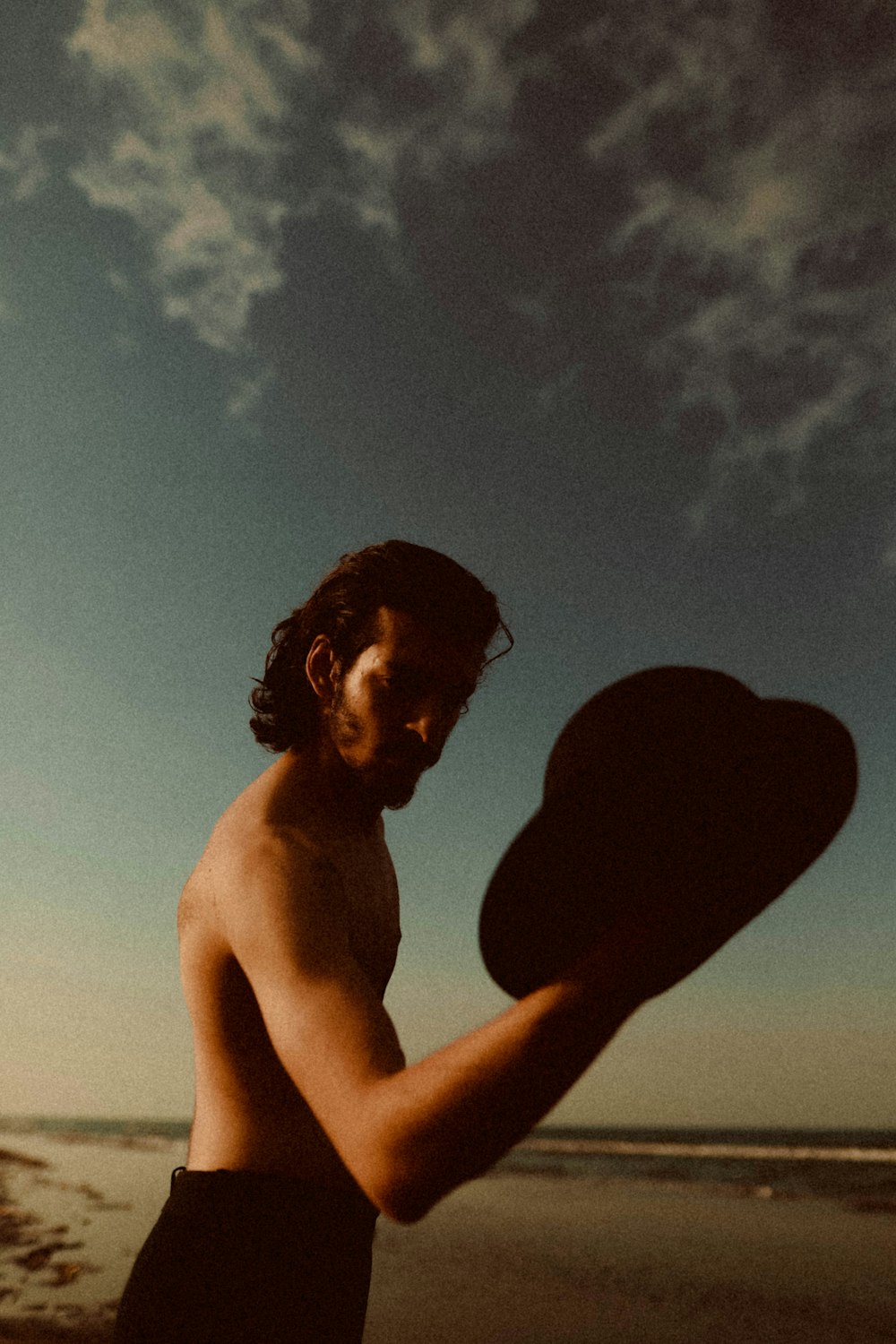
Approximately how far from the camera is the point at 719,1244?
10508 millimetres

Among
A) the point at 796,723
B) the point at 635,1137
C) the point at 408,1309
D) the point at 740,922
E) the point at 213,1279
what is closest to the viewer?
the point at 740,922

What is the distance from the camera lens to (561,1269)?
8.93 metres

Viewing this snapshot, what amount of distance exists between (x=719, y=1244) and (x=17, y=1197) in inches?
421

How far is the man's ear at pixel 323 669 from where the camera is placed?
2.31 meters

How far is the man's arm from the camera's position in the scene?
0.98 meters

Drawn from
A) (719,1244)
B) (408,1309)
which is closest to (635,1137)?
(719,1244)

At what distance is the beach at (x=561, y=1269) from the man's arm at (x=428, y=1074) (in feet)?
23.5

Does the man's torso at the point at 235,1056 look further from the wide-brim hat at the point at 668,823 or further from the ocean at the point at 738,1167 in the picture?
the ocean at the point at 738,1167

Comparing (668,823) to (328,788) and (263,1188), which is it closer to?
(328,788)

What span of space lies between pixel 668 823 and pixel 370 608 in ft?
4.59

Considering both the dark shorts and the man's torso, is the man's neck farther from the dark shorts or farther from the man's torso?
the dark shorts

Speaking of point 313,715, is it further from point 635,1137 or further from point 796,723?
point 635,1137

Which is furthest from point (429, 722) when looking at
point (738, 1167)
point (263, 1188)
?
point (738, 1167)

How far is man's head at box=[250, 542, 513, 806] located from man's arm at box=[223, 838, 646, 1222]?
2.93 feet
